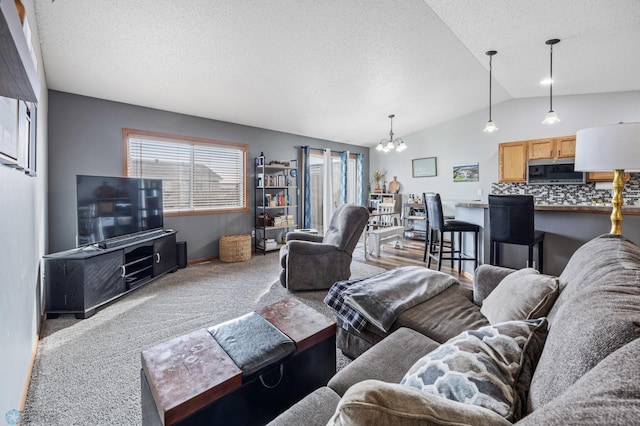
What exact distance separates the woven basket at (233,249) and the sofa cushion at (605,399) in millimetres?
4411

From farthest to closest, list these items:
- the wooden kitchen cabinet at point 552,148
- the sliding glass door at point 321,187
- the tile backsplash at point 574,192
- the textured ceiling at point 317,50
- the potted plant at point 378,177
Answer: the potted plant at point 378,177, the sliding glass door at point 321,187, the wooden kitchen cabinet at point 552,148, the tile backsplash at point 574,192, the textured ceiling at point 317,50

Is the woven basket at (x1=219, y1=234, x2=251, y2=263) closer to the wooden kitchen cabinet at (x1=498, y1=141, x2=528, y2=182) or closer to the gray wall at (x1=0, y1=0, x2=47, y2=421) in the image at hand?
the gray wall at (x1=0, y1=0, x2=47, y2=421)

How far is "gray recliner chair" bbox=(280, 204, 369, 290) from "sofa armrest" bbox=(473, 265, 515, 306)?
1.62 metres

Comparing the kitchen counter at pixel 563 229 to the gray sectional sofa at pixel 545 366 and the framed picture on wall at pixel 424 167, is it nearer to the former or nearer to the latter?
the gray sectional sofa at pixel 545 366

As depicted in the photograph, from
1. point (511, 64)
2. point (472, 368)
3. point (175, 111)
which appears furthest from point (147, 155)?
point (511, 64)

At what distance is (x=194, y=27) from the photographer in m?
2.56

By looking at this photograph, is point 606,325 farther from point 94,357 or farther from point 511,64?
point 511,64

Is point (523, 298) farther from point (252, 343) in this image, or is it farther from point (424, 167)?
point (424, 167)

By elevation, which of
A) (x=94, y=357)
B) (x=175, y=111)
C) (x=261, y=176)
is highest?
(x=175, y=111)

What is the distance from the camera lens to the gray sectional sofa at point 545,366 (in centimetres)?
45

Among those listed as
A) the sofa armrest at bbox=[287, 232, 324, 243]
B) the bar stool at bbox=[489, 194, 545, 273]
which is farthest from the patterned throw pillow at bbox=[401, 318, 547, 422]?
the sofa armrest at bbox=[287, 232, 324, 243]

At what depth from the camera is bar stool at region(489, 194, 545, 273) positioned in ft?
9.04

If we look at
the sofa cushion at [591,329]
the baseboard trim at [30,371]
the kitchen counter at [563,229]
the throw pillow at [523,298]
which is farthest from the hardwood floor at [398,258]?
the baseboard trim at [30,371]

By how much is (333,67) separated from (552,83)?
3483 mm
